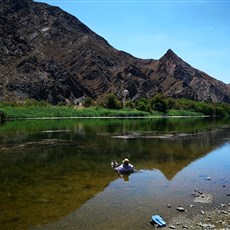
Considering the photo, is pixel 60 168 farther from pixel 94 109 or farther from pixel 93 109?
pixel 94 109

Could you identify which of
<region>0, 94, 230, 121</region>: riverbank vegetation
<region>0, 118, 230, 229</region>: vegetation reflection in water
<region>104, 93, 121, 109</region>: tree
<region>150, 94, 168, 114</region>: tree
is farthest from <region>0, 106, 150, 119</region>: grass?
<region>0, 118, 230, 229</region>: vegetation reflection in water

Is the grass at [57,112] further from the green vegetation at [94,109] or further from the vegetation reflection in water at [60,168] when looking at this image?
the vegetation reflection in water at [60,168]

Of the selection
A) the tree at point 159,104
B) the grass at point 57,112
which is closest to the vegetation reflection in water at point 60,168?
the grass at point 57,112

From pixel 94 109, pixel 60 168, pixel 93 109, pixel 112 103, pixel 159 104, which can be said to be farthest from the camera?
pixel 159 104

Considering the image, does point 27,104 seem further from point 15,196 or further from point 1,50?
point 15,196

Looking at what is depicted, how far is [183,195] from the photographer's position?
24109 mm

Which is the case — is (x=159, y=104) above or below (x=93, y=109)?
above

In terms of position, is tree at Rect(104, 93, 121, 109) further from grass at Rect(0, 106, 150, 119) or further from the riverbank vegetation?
grass at Rect(0, 106, 150, 119)

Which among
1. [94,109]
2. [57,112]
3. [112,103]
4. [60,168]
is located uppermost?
[112,103]

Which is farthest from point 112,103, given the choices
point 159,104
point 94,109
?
point 159,104

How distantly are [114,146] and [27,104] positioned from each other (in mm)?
86996

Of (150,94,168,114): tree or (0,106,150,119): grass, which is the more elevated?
(150,94,168,114): tree

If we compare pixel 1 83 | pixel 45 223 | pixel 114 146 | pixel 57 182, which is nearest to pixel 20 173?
pixel 57 182

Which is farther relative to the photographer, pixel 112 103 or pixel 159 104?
pixel 159 104
